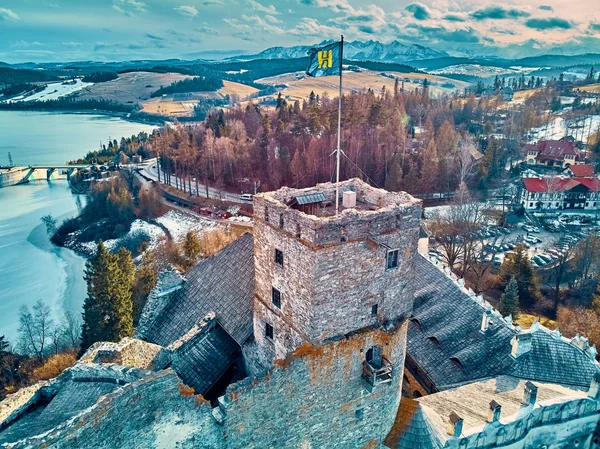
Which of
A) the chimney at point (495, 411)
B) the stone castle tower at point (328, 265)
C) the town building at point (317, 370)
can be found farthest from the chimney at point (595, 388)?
the stone castle tower at point (328, 265)

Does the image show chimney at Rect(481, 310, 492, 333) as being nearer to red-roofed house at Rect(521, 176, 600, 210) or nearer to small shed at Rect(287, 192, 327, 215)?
small shed at Rect(287, 192, 327, 215)

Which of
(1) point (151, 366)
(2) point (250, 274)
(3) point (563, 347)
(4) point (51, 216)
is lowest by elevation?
(4) point (51, 216)

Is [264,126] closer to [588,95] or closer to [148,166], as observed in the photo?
[148,166]

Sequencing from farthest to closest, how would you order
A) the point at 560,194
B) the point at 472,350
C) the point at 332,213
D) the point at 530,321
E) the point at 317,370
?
the point at 560,194 → the point at 530,321 → the point at 472,350 → the point at 332,213 → the point at 317,370

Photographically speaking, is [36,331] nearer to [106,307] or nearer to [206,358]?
[106,307]

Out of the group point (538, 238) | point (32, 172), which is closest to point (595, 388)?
point (538, 238)

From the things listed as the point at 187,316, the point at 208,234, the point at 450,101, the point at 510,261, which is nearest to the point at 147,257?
the point at 208,234

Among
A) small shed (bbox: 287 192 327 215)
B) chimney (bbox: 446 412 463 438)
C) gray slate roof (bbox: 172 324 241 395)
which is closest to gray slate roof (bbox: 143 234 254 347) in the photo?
gray slate roof (bbox: 172 324 241 395)
